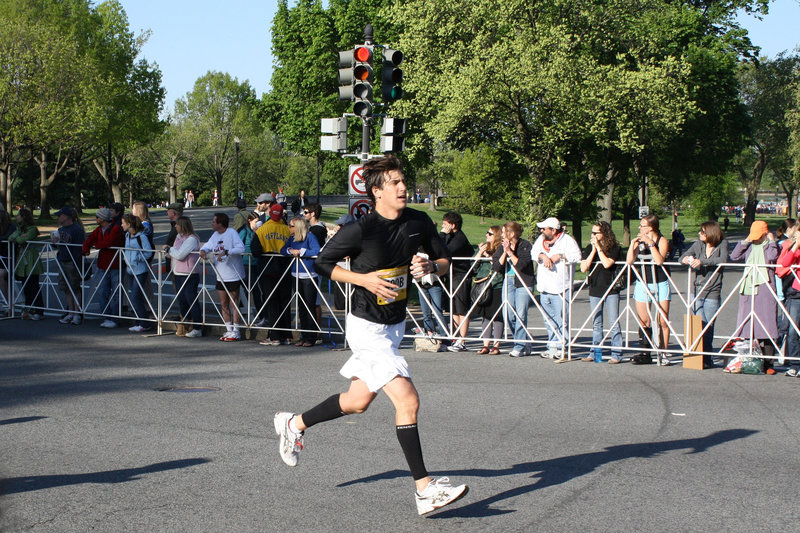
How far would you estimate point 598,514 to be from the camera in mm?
4719

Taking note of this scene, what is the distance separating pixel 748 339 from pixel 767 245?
135cm

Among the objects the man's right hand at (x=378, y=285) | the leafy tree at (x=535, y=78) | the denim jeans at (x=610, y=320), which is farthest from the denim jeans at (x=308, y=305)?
the leafy tree at (x=535, y=78)

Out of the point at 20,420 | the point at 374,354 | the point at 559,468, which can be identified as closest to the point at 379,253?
the point at 374,354

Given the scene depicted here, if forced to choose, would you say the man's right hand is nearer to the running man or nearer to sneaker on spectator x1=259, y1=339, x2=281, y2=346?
the running man

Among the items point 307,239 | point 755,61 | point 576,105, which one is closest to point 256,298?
point 307,239

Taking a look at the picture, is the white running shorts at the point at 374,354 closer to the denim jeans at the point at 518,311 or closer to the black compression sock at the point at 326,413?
the black compression sock at the point at 326,413

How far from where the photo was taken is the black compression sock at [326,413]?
16.8 feet

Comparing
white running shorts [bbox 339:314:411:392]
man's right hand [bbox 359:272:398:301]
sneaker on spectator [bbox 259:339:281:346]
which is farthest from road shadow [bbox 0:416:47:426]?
sneaker on spectator [bbox 259:339:281:346]

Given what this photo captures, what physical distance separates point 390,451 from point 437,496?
1.48 meters

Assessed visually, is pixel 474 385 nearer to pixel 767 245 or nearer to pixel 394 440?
pixel 394 440

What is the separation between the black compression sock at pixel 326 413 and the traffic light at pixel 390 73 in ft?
28.0

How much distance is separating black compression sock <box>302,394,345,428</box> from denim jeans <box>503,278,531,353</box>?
625 centimetres

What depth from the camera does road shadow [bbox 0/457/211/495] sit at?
516 centimetres

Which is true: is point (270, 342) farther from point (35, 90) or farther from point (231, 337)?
point (35, 90)
